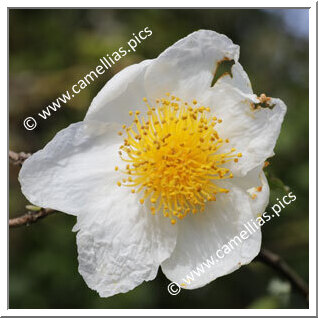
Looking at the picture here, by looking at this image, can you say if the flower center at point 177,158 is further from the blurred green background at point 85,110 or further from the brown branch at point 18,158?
the blurred green background at point 85,110

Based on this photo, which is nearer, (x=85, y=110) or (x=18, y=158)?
(x=18, y=158)

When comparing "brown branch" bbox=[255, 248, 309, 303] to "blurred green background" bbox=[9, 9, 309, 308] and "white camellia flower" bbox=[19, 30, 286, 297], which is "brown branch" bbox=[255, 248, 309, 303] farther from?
"blurred green background" bbox=[9, 9, 309, 308]

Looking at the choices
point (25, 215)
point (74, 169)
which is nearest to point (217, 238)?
point (74, 169)

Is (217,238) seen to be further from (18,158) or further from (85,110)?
(85,110)

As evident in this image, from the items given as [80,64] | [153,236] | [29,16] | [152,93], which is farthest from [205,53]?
[29,16]

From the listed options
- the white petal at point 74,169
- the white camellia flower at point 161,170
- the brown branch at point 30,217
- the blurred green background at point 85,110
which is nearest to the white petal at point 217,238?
the white camellia flower at point 161,170

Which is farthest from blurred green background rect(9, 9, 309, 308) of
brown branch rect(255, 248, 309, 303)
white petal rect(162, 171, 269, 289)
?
white petal rect(162, 171, 269, 289)
